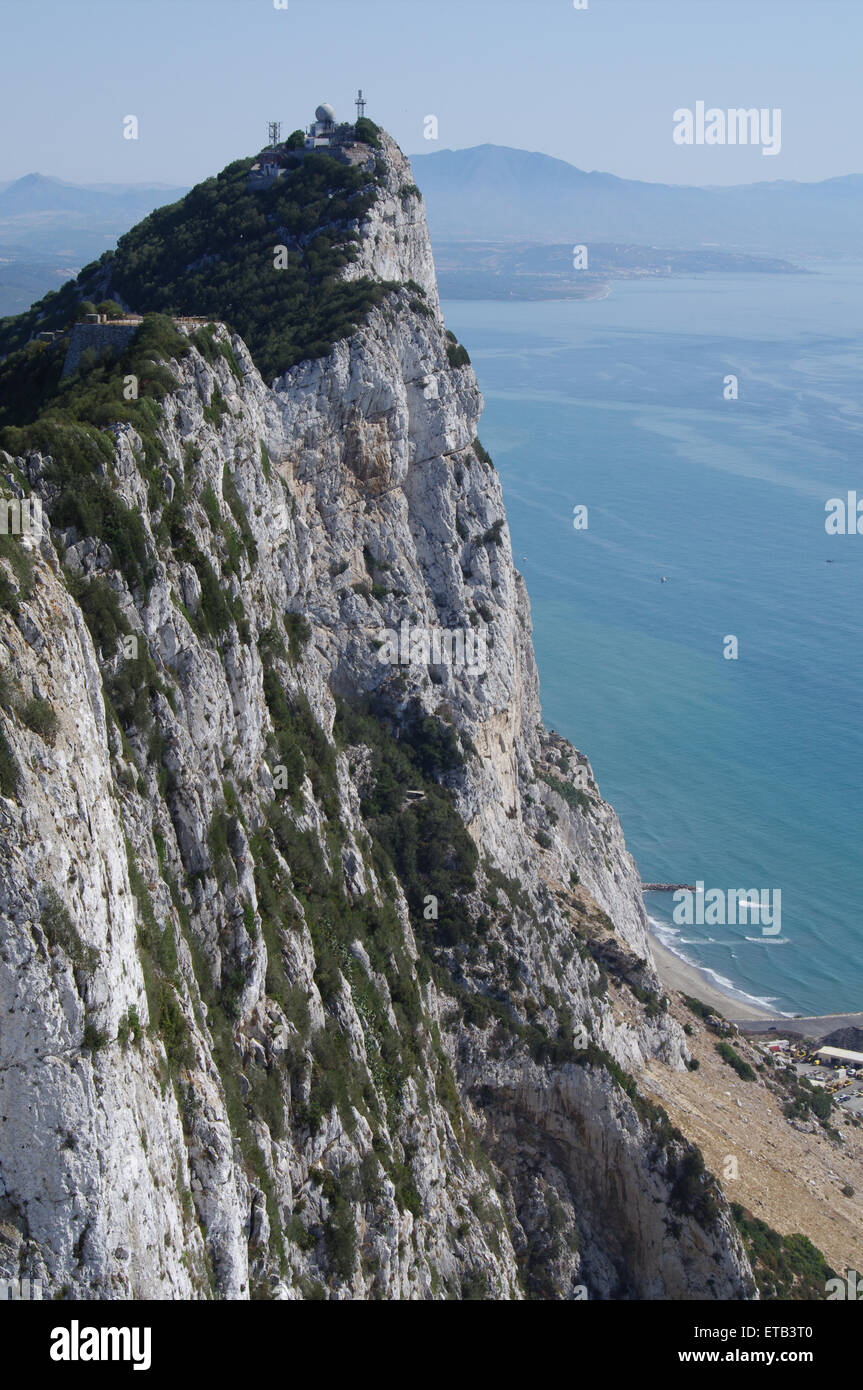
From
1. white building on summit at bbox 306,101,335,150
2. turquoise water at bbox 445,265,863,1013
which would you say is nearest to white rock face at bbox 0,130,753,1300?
white building on summit at bbox 306,101,335,150

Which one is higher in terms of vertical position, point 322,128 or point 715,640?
point 322,128

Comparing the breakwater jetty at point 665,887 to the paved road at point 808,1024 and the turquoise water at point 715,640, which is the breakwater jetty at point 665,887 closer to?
the turquoise water at point 715,640

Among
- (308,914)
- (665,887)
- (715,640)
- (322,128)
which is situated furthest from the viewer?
(715,640)

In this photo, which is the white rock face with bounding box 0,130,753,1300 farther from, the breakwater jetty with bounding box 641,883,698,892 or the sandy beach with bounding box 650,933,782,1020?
the breakwater jetty with bounding box 641,883,698,892

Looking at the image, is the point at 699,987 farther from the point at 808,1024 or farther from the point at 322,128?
the point at 322,128

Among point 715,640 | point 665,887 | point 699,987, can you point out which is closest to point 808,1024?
point 699,987

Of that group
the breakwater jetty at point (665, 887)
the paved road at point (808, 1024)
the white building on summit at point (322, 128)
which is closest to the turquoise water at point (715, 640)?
the breakwater jetty at point (665, 887)
